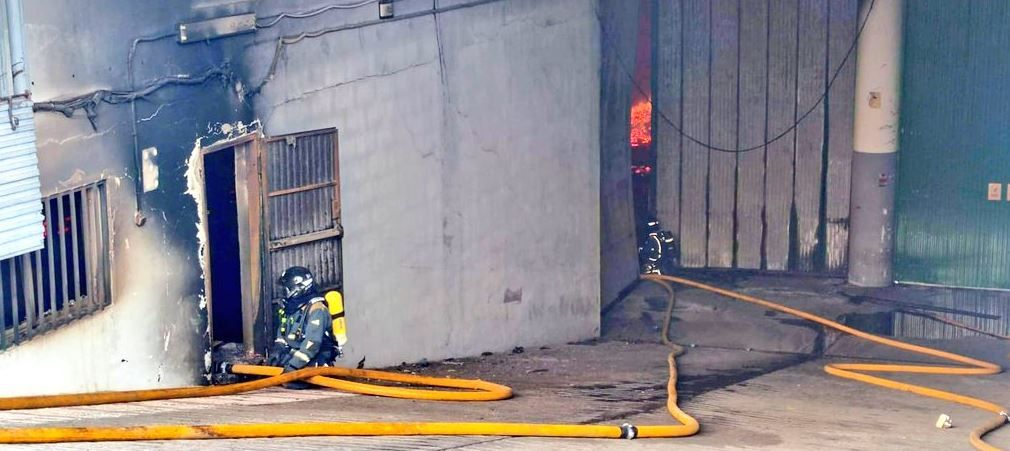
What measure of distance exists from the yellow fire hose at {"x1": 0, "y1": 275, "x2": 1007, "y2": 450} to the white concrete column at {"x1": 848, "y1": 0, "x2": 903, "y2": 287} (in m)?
3.41

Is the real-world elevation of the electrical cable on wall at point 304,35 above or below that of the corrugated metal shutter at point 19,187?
above

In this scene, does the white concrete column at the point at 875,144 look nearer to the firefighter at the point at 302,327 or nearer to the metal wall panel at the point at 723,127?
the metal wall panel at the point at 723,127

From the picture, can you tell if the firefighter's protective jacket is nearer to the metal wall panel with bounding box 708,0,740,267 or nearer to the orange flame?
the orange flame

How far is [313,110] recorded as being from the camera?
394 inches

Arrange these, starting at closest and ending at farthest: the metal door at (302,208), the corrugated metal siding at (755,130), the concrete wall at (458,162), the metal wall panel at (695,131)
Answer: the metal door at (302,208) → the concrete wall at (458,162) → the corrugated metal siding at (755,130) → the metal wall panel at (695,131)

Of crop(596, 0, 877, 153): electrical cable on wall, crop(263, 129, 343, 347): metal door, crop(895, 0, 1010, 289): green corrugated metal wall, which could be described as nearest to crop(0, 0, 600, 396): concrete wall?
crop(263, 129, 343, 347): metal door

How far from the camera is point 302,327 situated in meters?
9.50

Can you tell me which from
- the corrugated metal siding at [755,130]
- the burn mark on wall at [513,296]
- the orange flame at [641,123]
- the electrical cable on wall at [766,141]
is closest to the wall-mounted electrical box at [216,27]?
the burn mark on wall at [513,296]

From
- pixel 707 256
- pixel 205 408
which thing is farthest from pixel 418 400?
pixel 707 256

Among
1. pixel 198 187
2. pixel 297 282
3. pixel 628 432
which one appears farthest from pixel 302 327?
pixel 628 432

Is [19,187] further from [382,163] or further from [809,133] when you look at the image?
[809,133]

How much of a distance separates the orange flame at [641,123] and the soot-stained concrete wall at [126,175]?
7658mm

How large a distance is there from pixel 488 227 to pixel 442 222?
2.31 ft

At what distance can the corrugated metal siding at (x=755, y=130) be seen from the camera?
50.4 ft
